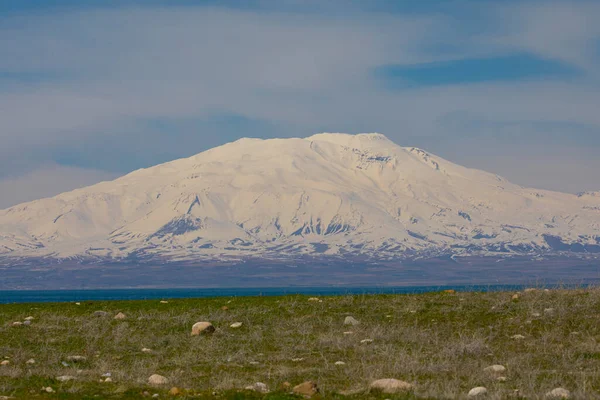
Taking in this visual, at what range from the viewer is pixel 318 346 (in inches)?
984

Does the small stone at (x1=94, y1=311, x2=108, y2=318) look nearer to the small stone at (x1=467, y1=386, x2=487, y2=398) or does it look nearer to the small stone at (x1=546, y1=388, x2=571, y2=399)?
the small stone at (x1=467, y1=386, x2=487, y2=398)

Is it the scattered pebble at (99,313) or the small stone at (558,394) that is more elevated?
the scattered pebble at (99,313)

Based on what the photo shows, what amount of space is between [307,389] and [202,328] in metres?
10.7

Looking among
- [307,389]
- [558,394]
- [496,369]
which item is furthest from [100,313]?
[558,394]

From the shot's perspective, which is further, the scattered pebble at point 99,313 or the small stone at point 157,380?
Result: the scattered pebble at point 99,313

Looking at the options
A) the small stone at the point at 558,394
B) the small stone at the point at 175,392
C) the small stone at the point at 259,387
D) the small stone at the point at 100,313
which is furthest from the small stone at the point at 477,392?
the small stone at the point at 100,313

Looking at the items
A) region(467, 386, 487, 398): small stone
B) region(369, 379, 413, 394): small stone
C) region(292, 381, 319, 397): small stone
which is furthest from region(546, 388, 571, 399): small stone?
region(292, 381, 319, 397): small stone

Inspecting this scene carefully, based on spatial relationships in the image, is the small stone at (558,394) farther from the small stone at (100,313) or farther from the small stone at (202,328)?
the small stone at (100,313)

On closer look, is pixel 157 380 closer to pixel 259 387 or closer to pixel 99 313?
pixel 259 387

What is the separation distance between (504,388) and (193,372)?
7.90 meters

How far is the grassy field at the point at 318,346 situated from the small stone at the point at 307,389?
0.34 m

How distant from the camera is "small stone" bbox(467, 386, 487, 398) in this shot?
56.9ft

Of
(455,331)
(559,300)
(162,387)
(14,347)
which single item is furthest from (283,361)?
(559,300)

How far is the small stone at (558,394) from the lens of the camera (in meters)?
16.9
